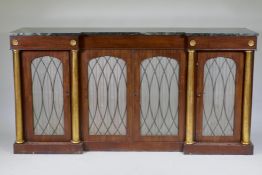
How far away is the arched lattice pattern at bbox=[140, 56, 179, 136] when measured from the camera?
14.6 feet

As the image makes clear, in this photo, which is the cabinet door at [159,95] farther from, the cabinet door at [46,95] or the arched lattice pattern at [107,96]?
the cabinet door at [46,95]

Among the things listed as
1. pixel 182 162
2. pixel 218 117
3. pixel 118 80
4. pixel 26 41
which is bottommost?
pixel 182 162

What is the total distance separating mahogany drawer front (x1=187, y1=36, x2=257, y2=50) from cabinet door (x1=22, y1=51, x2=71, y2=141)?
3.36 ft

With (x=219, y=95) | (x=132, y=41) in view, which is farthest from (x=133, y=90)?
(x=219, y=95)

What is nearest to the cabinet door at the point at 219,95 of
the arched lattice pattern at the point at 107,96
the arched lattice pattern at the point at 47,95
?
the arched lattice pattern at the point at 107,96

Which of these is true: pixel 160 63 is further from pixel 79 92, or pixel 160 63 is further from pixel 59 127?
pixel 59 127

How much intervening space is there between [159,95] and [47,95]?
91 centimetres

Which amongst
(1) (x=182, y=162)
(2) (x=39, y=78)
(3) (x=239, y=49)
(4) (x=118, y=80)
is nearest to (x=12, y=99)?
(2) (x=39, y=78)

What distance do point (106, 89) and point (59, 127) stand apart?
1.64 ft

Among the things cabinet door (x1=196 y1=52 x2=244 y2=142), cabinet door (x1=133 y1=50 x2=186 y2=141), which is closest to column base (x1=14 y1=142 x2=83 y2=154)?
cabinet door (x1=133 y1=50 x2=186 y2=141)

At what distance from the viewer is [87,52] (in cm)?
443

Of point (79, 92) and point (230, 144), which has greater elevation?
point (79, 92)

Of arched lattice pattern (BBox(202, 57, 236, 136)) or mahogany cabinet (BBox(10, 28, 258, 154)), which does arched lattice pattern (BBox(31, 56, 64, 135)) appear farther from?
arched lattice pattern (BBox(202, 57, 236, 136))

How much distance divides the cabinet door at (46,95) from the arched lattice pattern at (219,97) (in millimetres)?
1121
